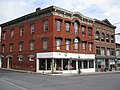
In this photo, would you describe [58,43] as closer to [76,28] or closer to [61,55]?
[61,55]

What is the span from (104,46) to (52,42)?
17946mm

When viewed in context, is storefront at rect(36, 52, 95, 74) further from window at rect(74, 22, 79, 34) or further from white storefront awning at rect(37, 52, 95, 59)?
window at rect(74, 22, 79, 34)

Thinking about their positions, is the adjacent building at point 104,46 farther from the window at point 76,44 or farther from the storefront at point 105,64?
the window at point 76,44

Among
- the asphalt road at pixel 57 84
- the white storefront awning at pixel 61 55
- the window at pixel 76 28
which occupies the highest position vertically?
the window at pixel 76 28

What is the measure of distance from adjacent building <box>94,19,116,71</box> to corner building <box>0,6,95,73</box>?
226cm

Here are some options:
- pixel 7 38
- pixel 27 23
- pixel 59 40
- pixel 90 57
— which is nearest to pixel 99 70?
pixel 90 57

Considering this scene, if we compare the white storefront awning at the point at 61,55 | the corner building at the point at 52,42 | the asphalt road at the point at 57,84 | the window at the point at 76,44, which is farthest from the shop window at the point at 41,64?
the asphalt road at the point at 57,84

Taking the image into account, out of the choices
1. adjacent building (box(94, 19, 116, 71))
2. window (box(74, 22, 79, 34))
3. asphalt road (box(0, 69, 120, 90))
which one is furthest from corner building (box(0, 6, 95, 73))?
asphalt road (box(0, 69, 120, 90))

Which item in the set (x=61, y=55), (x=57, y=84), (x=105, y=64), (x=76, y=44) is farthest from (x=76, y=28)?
(x=57, y=84)

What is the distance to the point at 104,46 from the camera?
168ft

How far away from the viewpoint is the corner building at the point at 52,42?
124ft

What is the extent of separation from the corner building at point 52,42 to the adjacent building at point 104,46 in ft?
7.41

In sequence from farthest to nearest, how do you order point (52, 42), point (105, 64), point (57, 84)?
point (105, 64), point (52, 42), point (57, 84)

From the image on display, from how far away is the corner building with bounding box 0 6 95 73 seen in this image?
3788 cm
